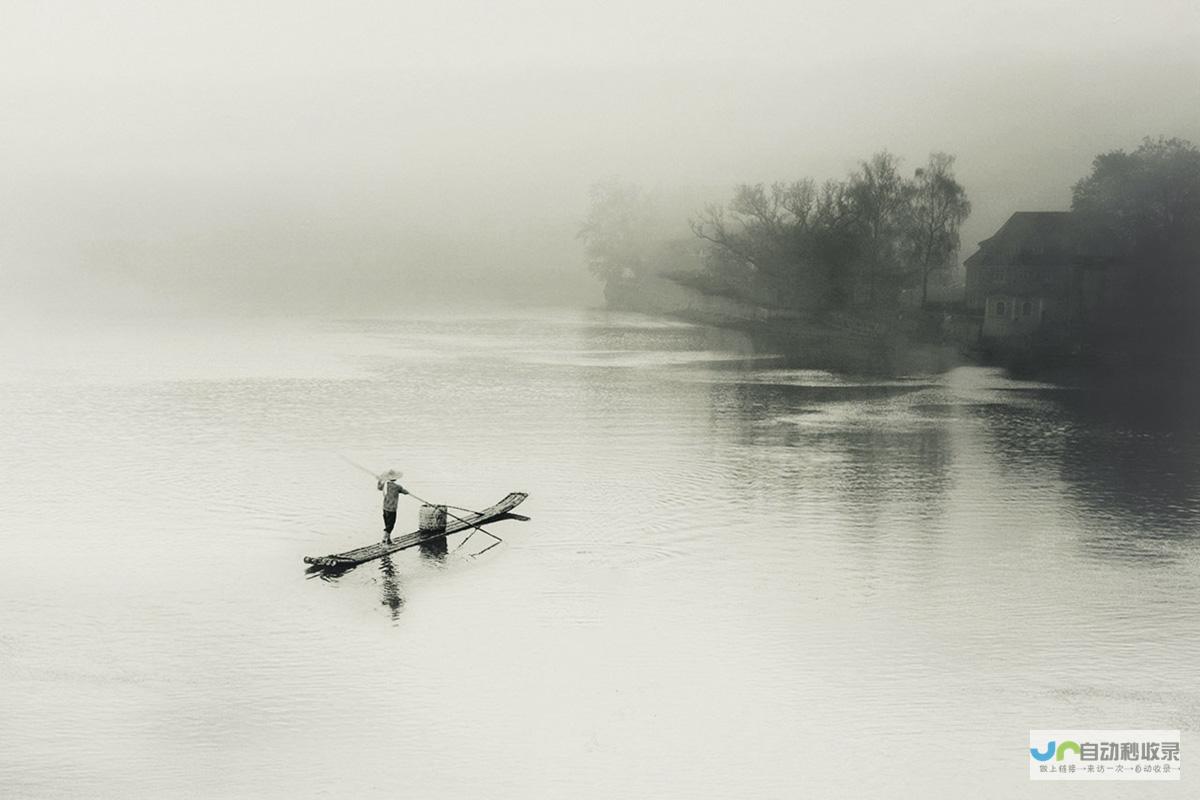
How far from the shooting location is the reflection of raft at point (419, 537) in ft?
44.5

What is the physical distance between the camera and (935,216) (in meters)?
43.4

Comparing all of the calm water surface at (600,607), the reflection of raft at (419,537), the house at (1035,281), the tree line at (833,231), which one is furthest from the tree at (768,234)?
the reflection of raft at (419,537)

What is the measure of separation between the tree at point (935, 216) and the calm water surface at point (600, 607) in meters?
18.0

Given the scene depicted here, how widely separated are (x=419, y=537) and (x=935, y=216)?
32.2m

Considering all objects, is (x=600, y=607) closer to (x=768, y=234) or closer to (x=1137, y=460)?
(x=1137, y=460)

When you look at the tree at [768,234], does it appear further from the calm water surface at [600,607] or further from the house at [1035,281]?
the calm water surface at [600,607]

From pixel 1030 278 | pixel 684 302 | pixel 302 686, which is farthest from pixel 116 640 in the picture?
pixel 684 302

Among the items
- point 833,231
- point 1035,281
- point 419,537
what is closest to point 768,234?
point 833,231

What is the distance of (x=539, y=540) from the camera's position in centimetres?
1559

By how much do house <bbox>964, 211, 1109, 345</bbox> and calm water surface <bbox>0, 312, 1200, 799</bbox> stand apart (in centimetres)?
1489

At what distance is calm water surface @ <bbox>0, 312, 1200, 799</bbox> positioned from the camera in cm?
973

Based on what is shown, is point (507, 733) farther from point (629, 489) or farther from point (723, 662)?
point (629, 489)

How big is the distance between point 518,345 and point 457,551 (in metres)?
31.4

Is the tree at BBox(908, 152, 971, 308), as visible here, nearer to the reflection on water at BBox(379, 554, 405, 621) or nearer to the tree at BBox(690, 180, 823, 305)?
the tree at BBox(690, 180, 823, 305)
